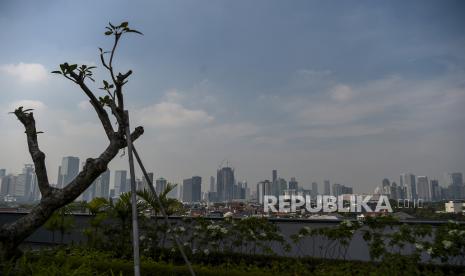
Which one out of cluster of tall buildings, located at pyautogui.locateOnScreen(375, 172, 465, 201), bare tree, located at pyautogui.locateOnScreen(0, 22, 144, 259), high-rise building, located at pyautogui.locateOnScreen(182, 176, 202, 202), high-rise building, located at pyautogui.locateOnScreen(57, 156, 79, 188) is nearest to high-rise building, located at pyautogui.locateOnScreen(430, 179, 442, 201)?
cluster of tall buildings, located at pyautogui.locateOnScreen(375, 172, 465, 201)

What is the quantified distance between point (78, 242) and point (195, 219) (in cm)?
355

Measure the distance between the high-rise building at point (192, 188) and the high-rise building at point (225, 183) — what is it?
153 inches

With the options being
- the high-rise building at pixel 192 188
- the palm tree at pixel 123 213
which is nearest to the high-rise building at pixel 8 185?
the high-rise building at pixel 192 188

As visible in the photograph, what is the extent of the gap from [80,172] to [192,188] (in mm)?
71261

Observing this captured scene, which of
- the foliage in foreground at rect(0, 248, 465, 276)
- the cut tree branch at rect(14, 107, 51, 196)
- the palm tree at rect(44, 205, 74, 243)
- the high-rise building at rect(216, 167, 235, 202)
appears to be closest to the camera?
the cut tree branch at rect(14, 107, 51, 196)

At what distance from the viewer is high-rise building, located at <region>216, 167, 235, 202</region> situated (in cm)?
6912

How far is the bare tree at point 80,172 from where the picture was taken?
363 cm

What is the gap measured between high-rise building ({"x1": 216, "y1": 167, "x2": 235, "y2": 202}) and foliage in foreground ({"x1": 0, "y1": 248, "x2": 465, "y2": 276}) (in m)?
62.1

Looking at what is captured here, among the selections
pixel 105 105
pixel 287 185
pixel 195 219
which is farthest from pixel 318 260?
pixel 287 185

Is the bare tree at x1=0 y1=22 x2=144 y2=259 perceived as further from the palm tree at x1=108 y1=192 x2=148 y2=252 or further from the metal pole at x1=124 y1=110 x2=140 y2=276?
the palm tree at x1=108 y1=192 x2=148 y2=252

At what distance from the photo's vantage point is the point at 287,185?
66875 mm

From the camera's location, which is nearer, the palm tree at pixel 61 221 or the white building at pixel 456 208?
the white building at pixel 456 208

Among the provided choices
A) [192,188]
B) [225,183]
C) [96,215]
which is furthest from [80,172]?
[192,188]

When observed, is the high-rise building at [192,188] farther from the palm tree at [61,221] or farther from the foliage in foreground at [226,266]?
the foliage in foreground at [226,266]
